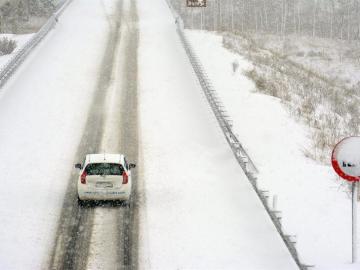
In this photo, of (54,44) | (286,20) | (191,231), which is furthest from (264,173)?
(286,20)

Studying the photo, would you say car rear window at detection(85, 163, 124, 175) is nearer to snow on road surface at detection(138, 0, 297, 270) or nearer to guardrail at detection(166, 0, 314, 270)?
snow on road surface at detection(138, 0, 297, 270)

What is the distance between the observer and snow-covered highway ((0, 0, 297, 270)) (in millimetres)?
15180

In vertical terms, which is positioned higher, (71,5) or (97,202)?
(71,5)

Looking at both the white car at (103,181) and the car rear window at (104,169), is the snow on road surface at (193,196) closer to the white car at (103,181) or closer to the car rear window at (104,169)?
the white car at (103,181)

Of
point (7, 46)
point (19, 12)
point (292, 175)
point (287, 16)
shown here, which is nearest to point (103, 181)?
point (292, 175)

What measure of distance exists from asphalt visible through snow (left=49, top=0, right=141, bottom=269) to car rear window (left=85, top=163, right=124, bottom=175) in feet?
3.05

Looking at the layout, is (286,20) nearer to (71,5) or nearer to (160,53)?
(71,5)

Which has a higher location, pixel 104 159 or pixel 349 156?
pixel 349 156

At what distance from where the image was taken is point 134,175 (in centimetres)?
2042

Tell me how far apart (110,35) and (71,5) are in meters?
13.8

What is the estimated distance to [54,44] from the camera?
130 feet

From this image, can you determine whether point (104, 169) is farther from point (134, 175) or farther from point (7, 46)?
point (7, 46)

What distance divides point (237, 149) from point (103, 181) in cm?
535

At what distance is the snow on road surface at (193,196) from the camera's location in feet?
49.5
